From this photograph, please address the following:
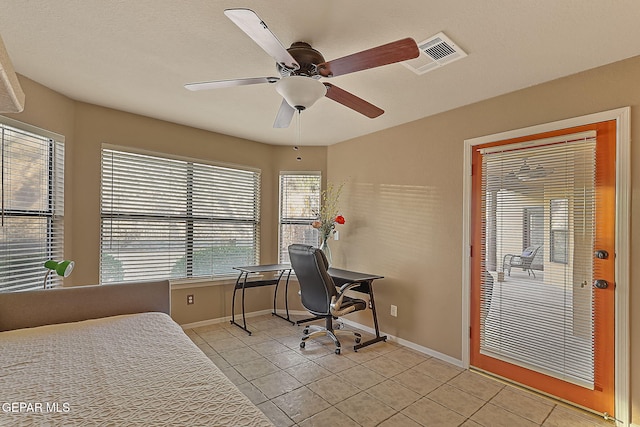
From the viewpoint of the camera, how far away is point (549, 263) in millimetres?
2424

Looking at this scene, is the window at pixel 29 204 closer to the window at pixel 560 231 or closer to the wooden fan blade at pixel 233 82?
the wooden fan blade at pixel 233 82

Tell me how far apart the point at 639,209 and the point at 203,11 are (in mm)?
2896

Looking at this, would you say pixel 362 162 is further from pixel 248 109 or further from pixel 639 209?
pixel 639 209

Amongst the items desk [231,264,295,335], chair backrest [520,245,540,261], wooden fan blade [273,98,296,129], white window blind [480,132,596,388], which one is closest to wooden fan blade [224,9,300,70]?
wooden fan blade [273,98,296,129]

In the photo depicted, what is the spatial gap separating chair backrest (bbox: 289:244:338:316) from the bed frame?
1.21 meters

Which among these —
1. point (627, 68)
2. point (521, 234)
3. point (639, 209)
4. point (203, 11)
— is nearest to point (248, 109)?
point (203, 11)

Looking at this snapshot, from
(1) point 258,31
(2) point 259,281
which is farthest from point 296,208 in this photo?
(1) point 258,31

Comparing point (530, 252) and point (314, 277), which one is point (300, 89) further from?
point (530, 252)

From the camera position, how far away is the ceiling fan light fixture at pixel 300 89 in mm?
1702

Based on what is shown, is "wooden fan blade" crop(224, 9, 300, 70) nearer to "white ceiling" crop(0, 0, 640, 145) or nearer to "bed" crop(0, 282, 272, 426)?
"white ceiling" crop(0, 0, 640, 145)

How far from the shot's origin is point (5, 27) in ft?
6.05

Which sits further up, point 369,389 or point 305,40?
point 305,40

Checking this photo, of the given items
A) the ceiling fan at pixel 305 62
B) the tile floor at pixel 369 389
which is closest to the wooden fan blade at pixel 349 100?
the ceiling fan at pixel 305 62

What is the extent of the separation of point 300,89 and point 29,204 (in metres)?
2.44
